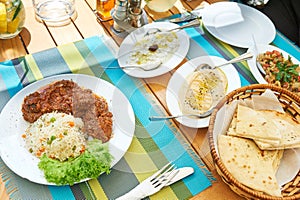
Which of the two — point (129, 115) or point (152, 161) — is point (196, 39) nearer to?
point (129, 115)

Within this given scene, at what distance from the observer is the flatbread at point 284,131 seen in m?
1.12

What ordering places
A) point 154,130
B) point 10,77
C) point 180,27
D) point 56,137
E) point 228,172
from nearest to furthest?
point 228,172 < point 56,137 < point 154,130 < point 10,77 < point 180,27

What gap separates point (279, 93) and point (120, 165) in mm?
559

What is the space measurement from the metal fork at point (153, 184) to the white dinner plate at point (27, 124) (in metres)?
0.11

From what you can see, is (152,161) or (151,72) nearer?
(152,161)

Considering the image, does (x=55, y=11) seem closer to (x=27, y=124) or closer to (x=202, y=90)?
(x=27, y=124)

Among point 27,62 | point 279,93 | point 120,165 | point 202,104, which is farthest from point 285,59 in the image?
point 27,62

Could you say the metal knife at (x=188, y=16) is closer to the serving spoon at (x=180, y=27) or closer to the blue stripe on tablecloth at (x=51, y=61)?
the serving spoon at (x=180, y=27)

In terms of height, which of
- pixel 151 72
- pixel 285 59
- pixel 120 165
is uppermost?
pixel 285 59

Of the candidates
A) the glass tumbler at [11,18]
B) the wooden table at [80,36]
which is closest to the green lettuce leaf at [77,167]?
the wooden table at [80,36]

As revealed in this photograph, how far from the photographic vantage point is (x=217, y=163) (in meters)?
1.06

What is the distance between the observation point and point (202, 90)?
132 cm

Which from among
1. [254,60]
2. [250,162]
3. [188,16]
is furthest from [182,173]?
[188,16]

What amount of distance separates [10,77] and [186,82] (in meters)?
0.63
